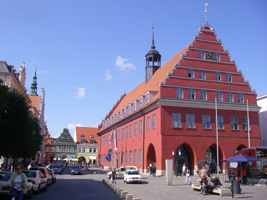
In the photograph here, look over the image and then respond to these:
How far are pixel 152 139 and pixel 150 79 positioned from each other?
612 inches

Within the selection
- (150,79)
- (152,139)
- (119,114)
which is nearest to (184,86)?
(152,139)

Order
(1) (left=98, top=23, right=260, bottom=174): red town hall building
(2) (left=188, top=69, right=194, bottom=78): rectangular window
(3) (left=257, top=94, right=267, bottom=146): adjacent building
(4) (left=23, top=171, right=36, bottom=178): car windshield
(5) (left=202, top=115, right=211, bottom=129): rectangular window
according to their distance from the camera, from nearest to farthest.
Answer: (4) (left=23, top=171, right=36, bottom=178): car windshield, (1) (left=98, top=23, right=260, bottom=174): red town hall building, (5) (left=202, top=115, right=211, bottom=129): rectangular window, (2) (left=188, top=69, right=194, bottom=78): rectangular window, (3) (left=257, top=94, right=267, bottom=146): adjacent building

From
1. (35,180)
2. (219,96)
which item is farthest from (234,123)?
(35,180)

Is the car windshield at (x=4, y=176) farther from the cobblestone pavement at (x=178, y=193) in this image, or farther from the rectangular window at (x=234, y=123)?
the rectangular window at (x=234, y=123)

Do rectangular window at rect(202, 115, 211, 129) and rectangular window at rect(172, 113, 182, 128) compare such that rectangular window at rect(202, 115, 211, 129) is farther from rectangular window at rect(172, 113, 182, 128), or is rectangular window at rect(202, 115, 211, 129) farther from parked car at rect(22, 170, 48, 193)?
parked car at rect(22, 170, 48, 193)

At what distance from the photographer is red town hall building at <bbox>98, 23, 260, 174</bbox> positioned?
40.2 m

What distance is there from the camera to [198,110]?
4150 cm

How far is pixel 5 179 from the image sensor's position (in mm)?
16391

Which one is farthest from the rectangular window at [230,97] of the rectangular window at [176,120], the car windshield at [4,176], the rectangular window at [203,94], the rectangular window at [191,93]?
the car windshield at [4,176]

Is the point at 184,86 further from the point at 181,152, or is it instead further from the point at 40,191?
the point at 40,191

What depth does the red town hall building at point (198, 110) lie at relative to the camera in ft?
132

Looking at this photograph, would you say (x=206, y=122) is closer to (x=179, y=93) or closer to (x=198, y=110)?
(x=198, y=110)

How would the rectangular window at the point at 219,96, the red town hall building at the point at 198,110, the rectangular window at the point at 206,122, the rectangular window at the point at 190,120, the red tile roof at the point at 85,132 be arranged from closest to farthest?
the red town hall building at the point at 198,110 → the rectangular window at the point at 190,120 → the rectangular window at the point at 206,122 → the rectangular window at the point at 219,96 → the red tile roof at the point at 85,132

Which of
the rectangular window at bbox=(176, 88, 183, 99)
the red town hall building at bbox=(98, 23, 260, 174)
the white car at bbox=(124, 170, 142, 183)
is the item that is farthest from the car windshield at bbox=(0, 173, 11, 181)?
the rectangular window at bbox=(176, 88, 183, 99)
